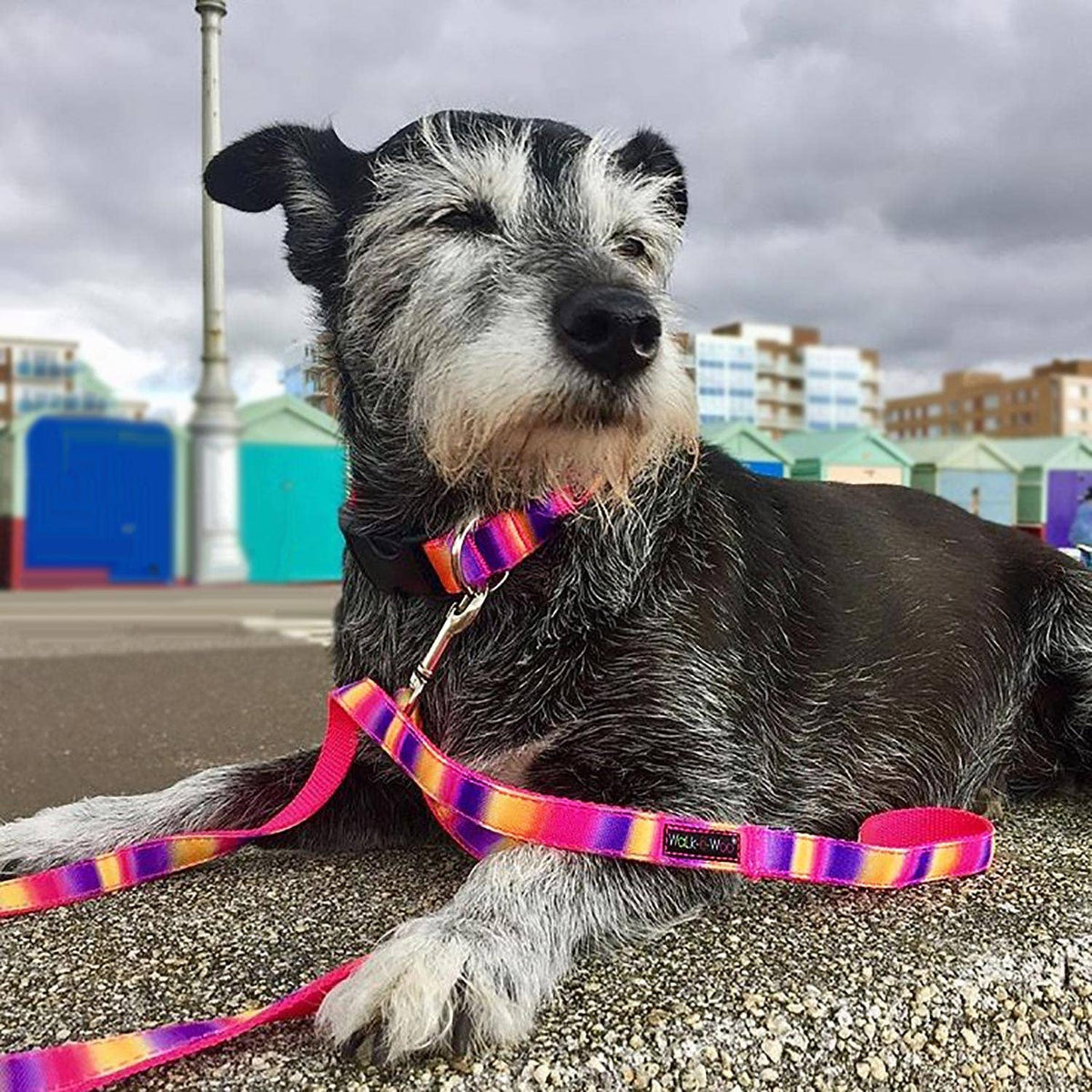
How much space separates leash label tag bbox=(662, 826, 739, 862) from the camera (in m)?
2.17

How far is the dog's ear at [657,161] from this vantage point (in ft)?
10.1

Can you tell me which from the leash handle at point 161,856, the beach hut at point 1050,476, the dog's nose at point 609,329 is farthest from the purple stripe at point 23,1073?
the beach hut at point 1050,476

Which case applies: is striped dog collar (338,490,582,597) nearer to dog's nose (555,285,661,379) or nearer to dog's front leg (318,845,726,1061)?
dog's nose (555,285,661,379)

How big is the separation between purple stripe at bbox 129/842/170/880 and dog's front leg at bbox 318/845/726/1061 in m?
0.82

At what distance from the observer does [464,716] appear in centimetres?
243

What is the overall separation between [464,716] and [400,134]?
1.47 metres

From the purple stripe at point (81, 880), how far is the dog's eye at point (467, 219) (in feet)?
5.58

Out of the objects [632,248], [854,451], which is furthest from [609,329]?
[854,451]

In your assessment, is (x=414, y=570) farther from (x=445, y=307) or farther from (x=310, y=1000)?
(x=310, y=1000)

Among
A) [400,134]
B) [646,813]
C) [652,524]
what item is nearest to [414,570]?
[652,524]

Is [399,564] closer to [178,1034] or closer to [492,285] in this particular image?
[492,285]

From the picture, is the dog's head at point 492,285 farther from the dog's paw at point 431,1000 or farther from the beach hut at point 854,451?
the beach hut at point 854,451

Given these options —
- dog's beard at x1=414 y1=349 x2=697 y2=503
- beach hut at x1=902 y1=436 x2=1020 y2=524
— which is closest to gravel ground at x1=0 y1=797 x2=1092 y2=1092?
dog's beard at x1=414 y1=349 x2=697 y2=503

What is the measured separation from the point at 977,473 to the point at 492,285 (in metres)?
17.5
